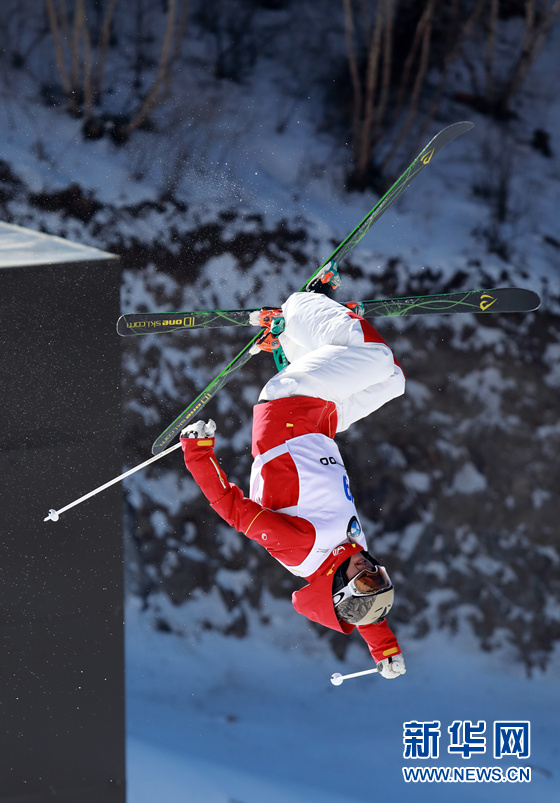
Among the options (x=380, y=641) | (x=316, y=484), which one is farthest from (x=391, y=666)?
(x=316, y=484)

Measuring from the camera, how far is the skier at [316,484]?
2141 mm

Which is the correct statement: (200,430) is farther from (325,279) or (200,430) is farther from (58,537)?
(58,537)

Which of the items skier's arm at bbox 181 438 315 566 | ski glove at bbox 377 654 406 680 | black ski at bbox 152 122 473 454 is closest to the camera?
skier's arm at bbox 181 438 315 566

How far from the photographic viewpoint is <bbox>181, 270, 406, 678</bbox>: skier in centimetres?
214

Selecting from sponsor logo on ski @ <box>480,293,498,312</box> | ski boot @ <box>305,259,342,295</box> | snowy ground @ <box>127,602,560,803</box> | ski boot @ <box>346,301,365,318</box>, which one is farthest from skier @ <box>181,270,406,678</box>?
snowy ground @ <box>127,602,560,803</box>

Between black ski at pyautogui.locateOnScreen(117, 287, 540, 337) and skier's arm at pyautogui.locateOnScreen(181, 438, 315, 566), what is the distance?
0.69 m

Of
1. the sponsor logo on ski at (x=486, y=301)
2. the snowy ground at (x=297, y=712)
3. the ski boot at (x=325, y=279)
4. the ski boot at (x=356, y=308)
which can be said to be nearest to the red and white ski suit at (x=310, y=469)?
the ski boot at (x=356, y=308)

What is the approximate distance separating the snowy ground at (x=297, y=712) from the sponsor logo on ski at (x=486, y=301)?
72.8 inches

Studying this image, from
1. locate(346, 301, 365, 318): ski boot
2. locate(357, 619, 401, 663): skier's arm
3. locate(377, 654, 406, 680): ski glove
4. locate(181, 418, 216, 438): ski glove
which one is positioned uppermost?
locate(346, 301, 365, 318): ski boot

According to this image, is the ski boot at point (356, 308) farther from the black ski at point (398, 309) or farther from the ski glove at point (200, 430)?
the ski glove at point (200, 430)

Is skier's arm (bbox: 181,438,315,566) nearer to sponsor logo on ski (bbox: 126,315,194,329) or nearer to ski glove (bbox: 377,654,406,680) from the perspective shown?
ski glove (bbox: 377,654,406,680)

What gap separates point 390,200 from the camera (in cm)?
262

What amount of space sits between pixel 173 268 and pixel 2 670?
7.22 feet

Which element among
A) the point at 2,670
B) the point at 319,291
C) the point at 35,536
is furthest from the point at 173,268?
the point at 2,670
